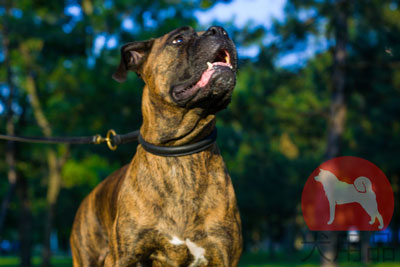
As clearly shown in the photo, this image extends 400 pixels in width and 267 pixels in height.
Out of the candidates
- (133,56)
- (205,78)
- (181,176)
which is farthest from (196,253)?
(133,56)

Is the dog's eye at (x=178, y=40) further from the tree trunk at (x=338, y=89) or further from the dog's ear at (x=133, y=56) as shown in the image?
the tree trunk at (x=338, y=89)

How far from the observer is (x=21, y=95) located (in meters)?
24.1

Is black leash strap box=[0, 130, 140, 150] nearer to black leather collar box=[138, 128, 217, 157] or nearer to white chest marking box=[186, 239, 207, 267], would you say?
black leather collar box=[138, 128, 217, 157]

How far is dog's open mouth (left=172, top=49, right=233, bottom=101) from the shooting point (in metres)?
3.87

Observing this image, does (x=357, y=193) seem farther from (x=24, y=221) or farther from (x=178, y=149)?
(x=24, y=221)

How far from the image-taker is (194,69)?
395 cm

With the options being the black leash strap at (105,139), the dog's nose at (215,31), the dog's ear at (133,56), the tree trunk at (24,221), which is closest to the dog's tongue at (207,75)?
the dog's nose at (215,31)

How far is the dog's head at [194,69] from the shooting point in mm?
3859

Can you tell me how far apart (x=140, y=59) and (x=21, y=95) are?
2108 centimetres

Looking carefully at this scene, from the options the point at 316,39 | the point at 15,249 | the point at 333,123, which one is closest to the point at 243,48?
the point at 316,39

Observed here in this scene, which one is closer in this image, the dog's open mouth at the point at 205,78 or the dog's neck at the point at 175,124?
the dog's open mouth at the point at 205,78

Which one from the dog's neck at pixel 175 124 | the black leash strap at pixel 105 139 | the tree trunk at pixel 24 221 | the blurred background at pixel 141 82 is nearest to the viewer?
the dog's neck at pixel 175 124

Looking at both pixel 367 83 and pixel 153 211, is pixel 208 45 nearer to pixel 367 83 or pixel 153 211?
pixel 153 211

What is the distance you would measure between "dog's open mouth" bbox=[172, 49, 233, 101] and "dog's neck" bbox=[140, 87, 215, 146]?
0.16 metres
